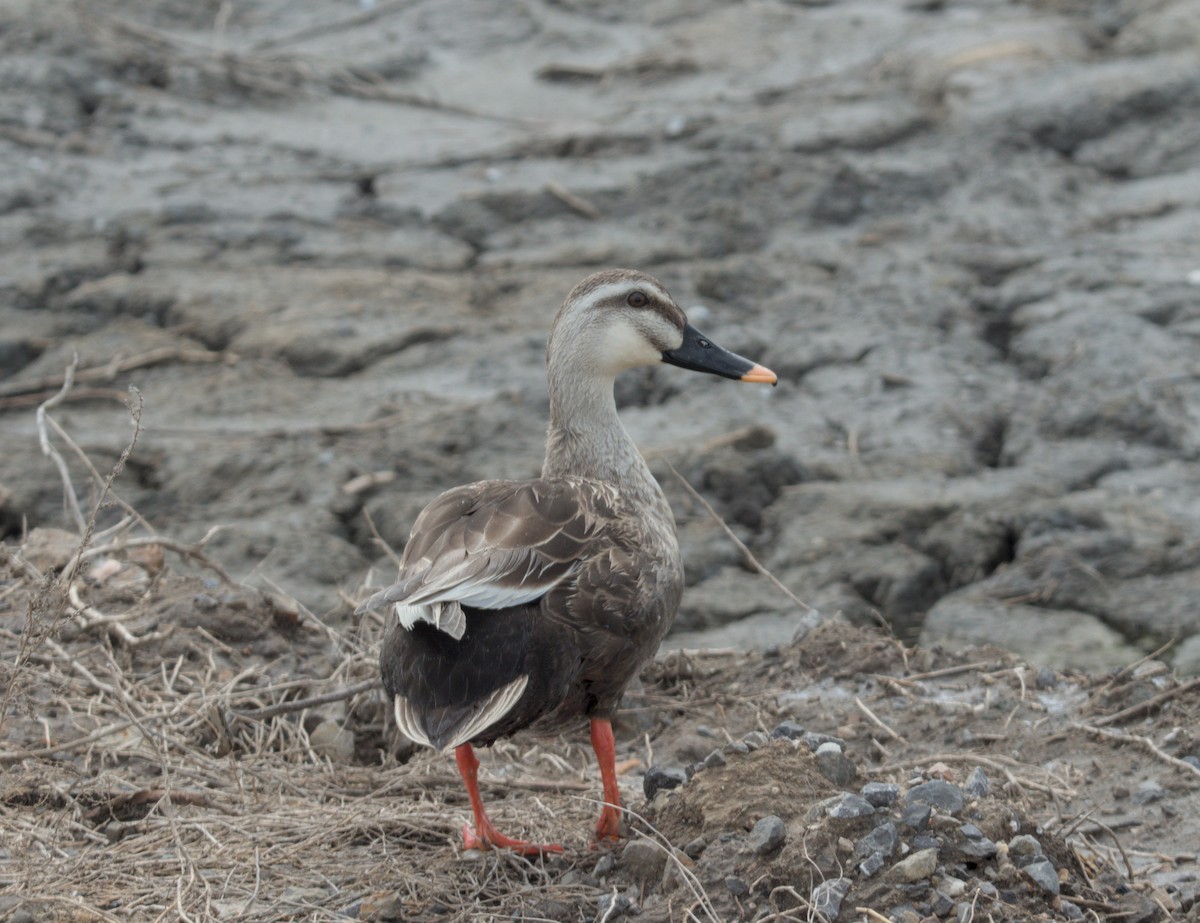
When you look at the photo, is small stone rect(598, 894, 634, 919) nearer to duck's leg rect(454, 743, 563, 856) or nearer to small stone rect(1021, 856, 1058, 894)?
duck's leg rect(454, 743, 563, 856)

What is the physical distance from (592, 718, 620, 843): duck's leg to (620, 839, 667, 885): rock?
16cm

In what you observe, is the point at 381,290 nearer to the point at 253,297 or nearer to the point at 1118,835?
the point at 253,297

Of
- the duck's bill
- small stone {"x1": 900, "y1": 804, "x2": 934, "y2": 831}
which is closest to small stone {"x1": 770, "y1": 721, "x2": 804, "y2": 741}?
small stone {"x1": 900, "y1": 804, "x2": 934, "y2": 831}

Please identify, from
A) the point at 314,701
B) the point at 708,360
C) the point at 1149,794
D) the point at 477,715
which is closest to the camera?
the point at 477,715

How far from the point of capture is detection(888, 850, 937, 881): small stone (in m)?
3.21

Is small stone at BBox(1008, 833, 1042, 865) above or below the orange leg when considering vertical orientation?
above

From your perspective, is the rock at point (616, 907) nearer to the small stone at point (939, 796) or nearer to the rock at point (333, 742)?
the small stone at point (939, 796)

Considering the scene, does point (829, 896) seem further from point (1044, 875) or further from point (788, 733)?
point (788, 733)

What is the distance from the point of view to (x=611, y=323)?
462cm

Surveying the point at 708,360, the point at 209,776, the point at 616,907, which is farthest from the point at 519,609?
the point at 708,360

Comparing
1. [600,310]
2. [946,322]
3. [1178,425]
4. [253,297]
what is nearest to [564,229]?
[253,297]

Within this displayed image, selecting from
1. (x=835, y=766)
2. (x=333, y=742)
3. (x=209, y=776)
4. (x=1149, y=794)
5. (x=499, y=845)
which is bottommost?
(x=333, y=742)

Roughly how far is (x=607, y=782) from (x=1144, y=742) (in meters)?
1.50

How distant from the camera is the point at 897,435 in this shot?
23.4 feet
